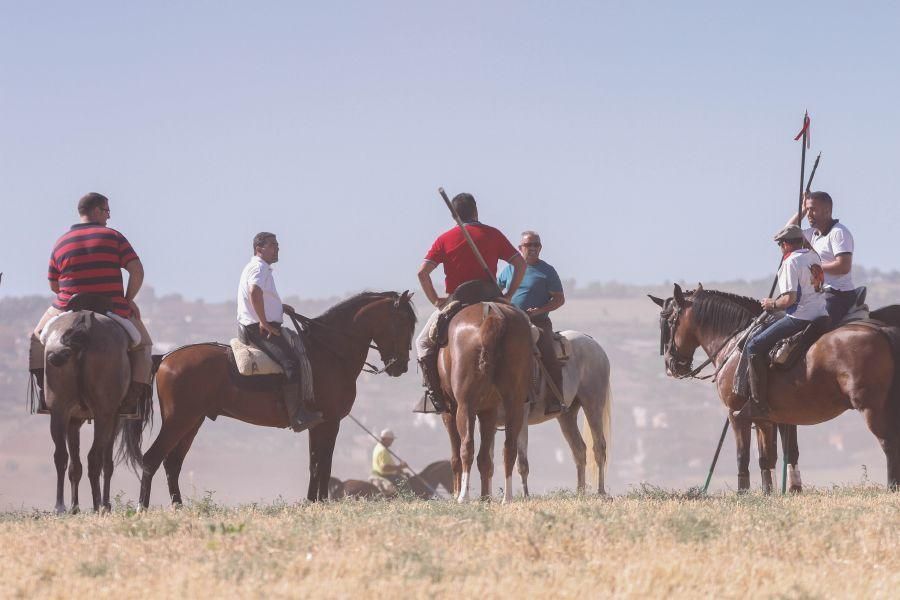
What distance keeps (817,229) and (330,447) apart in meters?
5.58

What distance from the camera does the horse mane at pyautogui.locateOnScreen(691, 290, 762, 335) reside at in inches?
615

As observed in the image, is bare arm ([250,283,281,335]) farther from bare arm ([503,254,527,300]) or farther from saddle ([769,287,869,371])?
saddle ([769,287,869,371])

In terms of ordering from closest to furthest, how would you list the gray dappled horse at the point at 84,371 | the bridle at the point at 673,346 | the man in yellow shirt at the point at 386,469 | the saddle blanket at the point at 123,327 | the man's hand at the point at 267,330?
the gray dappled horse at the point at 84,371 < the saddle blanket at the point at 123,327 < the man's hand at the point at 267,330 < the bridle at the point at 673,346 < the man in yellow shirt at the point at 386,469

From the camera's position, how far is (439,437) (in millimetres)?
136375

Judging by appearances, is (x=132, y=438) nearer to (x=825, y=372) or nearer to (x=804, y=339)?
(x=804, y=339)

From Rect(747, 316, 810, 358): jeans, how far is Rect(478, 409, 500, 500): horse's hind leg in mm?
3044

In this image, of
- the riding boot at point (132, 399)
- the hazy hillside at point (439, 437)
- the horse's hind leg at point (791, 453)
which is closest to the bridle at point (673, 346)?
the horse's hind leg at point (791, 453)

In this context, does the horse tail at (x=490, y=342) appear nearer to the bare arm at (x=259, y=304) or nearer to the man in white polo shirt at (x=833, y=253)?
the bare arm at (x=259, y=304)

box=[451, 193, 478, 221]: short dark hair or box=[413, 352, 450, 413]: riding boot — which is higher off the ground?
box=[451, 193, 478, 221]: short dark hair

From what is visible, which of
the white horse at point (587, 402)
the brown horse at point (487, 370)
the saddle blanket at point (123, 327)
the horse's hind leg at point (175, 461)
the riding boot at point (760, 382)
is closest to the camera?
the brown horse at point (487, 370)

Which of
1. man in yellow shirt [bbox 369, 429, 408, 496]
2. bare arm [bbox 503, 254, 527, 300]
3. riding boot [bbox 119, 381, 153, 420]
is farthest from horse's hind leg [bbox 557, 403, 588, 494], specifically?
man in yellow shirt [bbox 369, 429, 408, 496]

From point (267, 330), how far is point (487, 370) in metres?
2.75

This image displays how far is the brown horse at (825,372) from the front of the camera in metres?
13.9

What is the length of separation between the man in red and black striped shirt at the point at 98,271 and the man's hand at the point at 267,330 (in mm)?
1318
